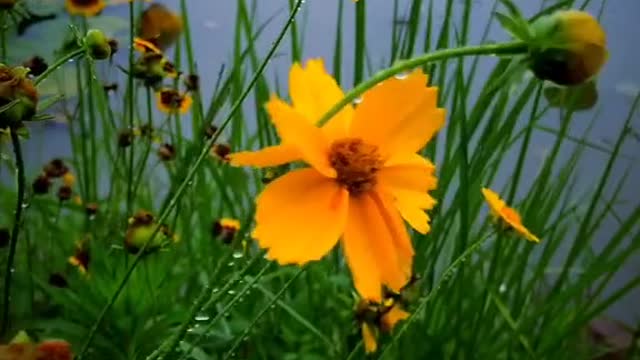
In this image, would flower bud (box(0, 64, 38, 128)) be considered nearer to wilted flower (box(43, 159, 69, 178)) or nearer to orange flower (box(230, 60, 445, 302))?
orange flower (box(230, 60, 445, 302))

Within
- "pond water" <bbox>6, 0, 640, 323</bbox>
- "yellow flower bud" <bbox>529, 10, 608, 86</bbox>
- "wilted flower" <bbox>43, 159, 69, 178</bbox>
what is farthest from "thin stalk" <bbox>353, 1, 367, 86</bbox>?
"pond water" <bbox>6, 0, 640, 323</bbox>

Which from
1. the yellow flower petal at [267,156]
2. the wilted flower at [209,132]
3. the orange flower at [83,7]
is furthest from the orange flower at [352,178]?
the orange flower at [83,7]

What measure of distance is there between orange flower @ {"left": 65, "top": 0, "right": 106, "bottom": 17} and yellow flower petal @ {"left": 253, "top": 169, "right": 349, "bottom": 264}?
1.40 feet

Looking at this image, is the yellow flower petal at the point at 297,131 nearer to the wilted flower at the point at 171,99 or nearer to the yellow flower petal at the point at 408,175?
the yellow flower petal at the point at 408,175

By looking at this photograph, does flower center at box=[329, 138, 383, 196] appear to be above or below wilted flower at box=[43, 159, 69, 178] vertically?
below

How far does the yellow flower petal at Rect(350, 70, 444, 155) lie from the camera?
32cm

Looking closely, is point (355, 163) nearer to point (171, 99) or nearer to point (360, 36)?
point (360, 36)

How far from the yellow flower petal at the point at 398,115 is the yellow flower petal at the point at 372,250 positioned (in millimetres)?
21

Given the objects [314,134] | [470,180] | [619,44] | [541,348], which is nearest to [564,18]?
[314,134]

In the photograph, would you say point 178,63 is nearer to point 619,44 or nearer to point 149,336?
point 149,336

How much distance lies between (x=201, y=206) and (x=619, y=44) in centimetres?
90

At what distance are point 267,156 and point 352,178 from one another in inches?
1.7

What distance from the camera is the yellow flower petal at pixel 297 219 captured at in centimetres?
30

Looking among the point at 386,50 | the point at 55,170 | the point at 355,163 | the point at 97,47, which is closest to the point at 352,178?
the point at 355,163
